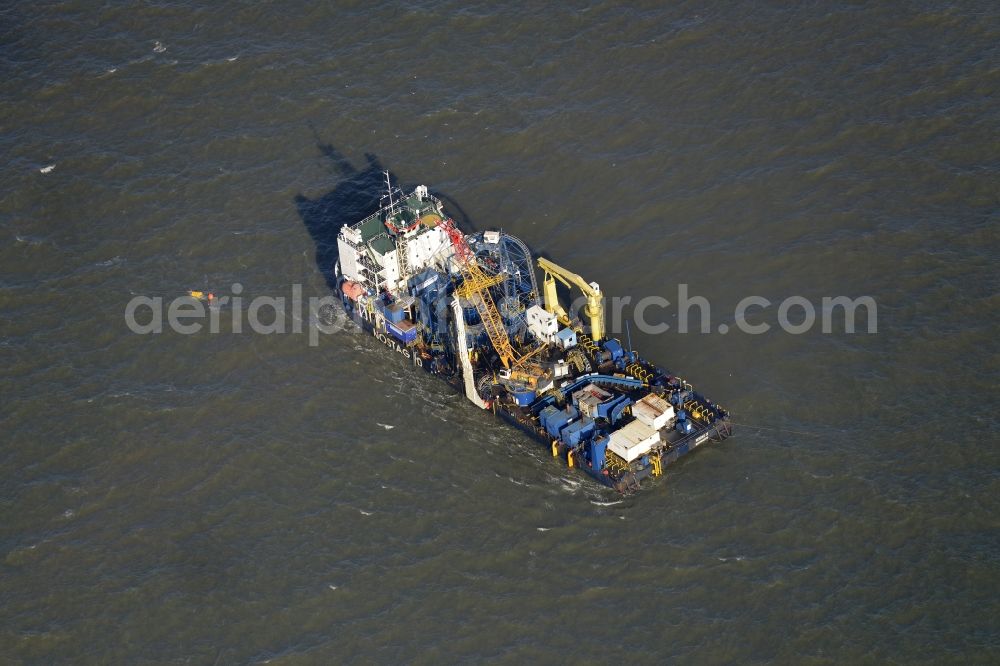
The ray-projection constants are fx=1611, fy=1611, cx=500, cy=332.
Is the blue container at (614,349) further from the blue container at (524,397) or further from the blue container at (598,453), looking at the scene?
the blue container at (598,453)

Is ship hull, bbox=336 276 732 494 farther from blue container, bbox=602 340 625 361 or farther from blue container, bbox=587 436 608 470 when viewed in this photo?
blue container, bbox=602 340 625 361

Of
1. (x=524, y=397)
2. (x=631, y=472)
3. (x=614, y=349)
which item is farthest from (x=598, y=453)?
(x=614, y=349)

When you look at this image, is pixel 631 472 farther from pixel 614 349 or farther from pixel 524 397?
pixel 614 349

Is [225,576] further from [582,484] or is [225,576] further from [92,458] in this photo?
[582,484]

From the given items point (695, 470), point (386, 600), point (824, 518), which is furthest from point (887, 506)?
point (386, 600)

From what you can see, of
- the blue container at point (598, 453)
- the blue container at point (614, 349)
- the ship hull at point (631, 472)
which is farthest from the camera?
the blue container at point (614, 349)

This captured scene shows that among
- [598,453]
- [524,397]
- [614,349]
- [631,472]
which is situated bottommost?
[631,472]

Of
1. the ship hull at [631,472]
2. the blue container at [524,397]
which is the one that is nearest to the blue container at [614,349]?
the blue container at [524,397]

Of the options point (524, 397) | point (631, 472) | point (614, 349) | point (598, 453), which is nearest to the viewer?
point (631, 472)

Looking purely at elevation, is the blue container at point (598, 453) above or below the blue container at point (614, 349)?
below

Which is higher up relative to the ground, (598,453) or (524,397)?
(524,397)

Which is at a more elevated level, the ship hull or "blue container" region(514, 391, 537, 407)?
"blue container" region(514, 391, 537, 407)

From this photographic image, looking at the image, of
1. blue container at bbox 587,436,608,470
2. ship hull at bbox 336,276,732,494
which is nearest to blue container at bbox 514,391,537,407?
ship hull at bbox 336,276,732,494
